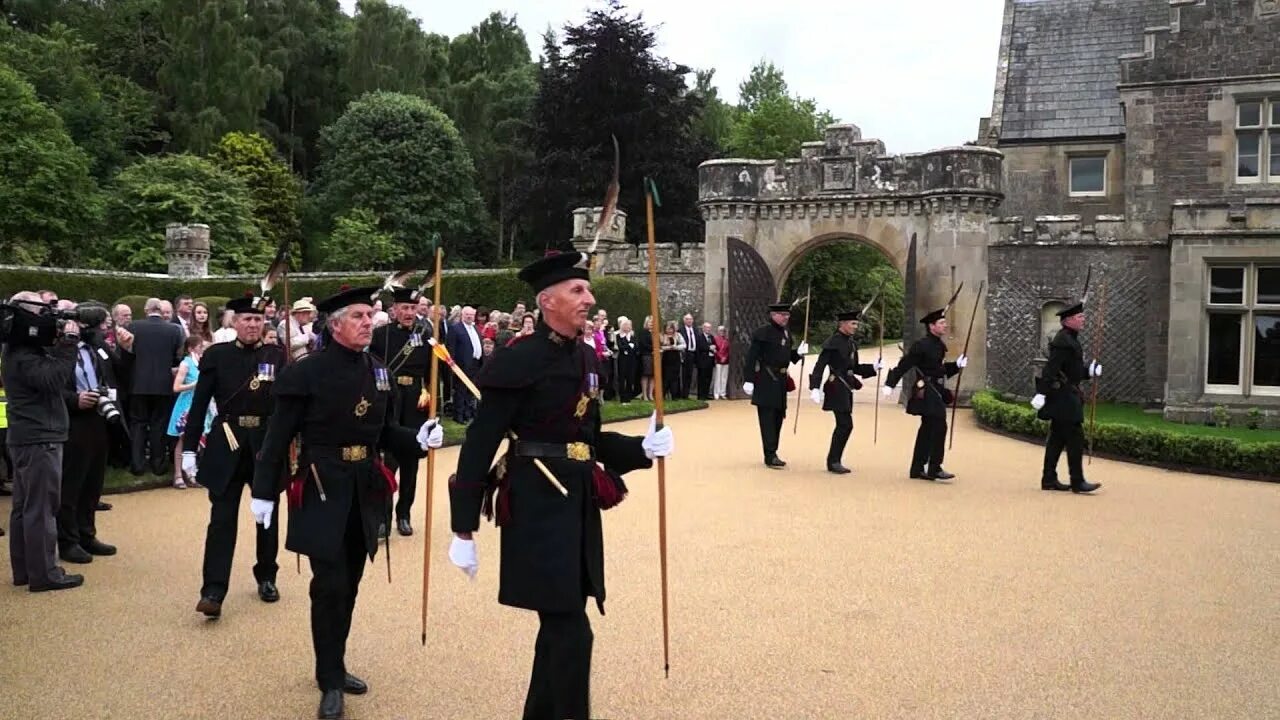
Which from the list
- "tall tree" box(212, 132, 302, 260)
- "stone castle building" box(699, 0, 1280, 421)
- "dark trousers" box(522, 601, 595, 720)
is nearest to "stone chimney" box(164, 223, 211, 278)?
"tall tree" box(212, 132, 302, 260)

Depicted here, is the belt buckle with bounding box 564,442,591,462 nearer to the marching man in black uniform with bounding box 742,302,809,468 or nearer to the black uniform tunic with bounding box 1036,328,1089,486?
the black uniform tunic with bounding box 1036,328,1089,486

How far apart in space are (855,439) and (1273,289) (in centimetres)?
808

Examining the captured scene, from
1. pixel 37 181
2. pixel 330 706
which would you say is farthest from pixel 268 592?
pixel 37 181

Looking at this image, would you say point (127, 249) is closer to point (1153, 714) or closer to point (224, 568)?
point (224, 568)

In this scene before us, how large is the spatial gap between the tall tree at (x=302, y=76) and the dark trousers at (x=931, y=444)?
1761 inches

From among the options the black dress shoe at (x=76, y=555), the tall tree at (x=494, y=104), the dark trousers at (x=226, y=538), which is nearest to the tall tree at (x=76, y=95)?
the tall tree at (x=494, y=104)

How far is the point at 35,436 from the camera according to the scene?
6.79 m

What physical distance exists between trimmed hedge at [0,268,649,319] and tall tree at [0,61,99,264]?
5100mm

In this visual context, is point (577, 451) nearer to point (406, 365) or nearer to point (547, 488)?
point (547, 488)

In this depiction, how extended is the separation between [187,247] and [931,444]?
1057 inches

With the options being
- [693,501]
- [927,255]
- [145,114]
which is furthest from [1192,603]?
[145,114]

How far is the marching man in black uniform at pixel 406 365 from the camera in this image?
8477 millimetres

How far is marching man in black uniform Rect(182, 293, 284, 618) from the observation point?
247 inches

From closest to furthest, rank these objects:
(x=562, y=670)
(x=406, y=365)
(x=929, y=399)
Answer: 1. (x=562, y=670)
2. (x=406, y=365)
3. (x=929, y=399)
